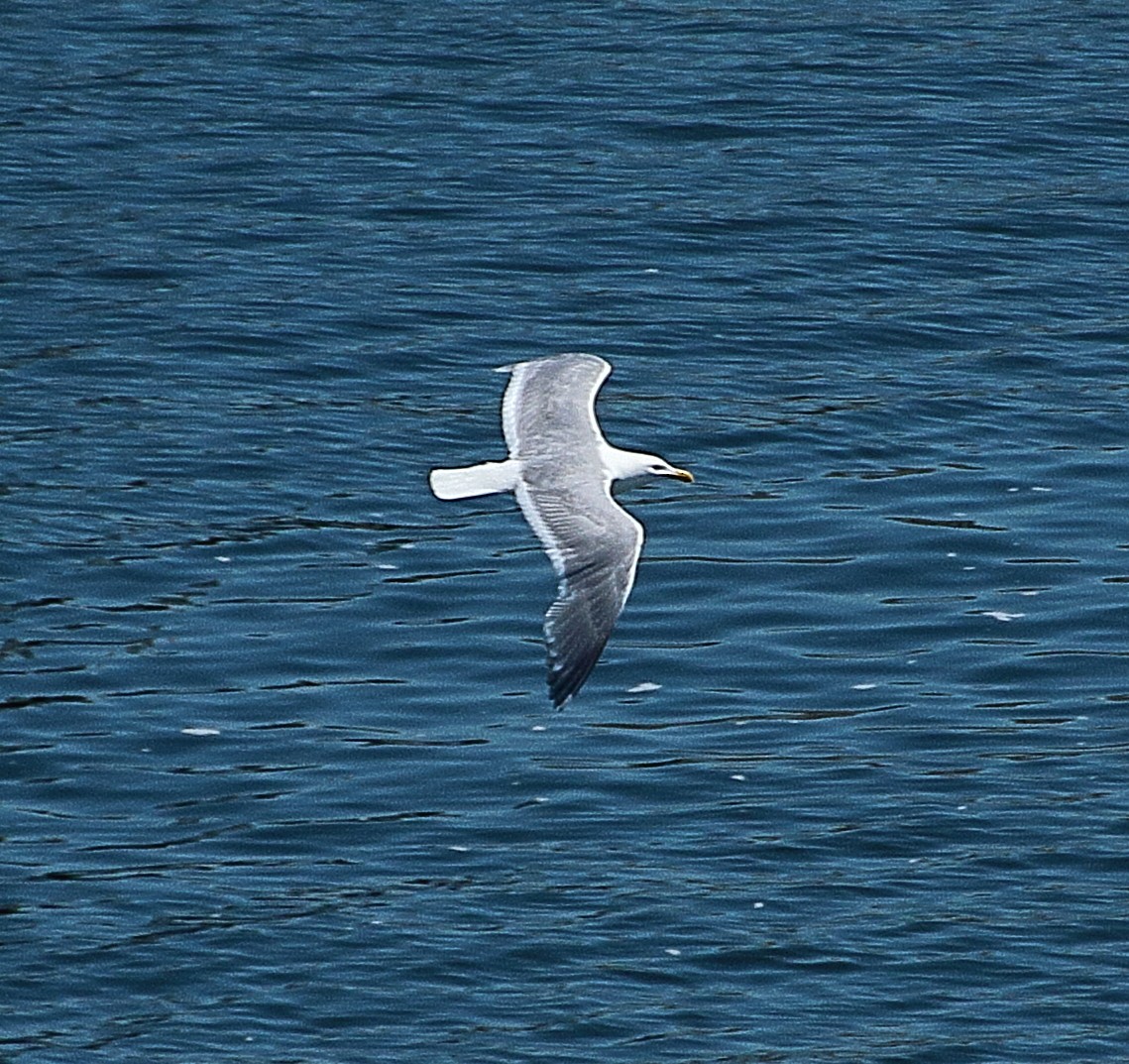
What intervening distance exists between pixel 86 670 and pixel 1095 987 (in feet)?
19.1

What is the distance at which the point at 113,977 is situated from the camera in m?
12.1

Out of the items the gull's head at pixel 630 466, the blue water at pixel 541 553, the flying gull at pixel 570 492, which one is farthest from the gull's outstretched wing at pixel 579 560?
the blue water at pixel 541 553

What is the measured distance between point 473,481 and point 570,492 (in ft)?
1.32

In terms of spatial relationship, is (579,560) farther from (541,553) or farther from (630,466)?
(541,553)

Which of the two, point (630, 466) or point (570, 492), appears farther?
point (630, 466)

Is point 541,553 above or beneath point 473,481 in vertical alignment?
beneath

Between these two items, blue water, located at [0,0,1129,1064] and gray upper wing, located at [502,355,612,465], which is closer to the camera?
gray upper wing, located at [502,355,612,465]

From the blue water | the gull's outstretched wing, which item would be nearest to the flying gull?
the gull's outstretched wing

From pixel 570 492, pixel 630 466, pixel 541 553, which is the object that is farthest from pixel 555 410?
pixel 541 553

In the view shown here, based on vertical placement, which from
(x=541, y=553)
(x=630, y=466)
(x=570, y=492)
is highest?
(x=570, y=492)

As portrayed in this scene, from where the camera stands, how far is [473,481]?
37.0ft

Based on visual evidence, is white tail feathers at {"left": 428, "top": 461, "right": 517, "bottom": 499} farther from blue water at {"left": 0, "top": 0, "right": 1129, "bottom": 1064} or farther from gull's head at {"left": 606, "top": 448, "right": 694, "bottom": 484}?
blue water at {"left": 0, "top": 0, "right": 1129, "bottom": 1064}

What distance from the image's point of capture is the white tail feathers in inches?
434

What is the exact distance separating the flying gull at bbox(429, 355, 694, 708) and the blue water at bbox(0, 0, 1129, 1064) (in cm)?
213
